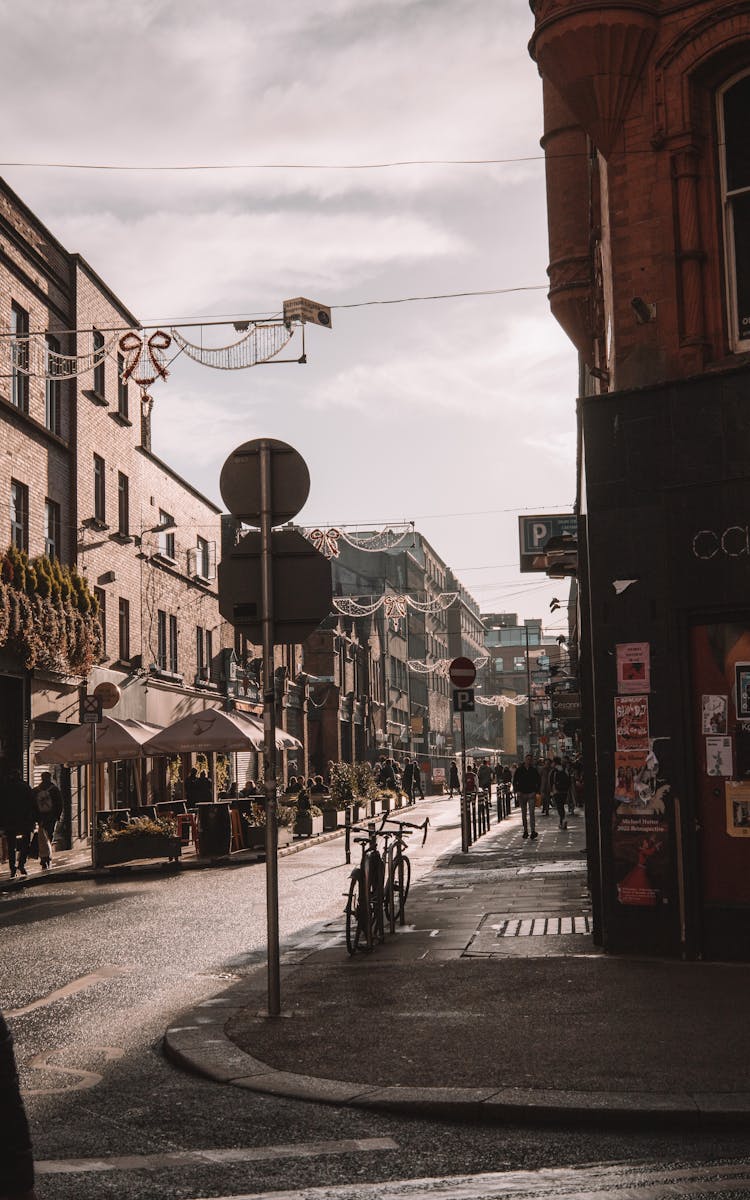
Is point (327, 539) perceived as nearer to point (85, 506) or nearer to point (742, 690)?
point (85, 506)

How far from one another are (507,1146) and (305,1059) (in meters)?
1.76

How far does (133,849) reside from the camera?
23.4 meters

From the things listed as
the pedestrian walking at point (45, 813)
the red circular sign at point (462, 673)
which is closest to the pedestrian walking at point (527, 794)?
the red circular sign at point (462, 673)

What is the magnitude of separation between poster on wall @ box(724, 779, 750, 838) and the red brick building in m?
0.02

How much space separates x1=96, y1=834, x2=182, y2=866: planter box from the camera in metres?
23.2

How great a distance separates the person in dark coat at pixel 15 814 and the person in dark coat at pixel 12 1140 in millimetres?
19401

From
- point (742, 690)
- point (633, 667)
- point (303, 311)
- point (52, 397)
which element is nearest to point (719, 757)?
point (742, 690)

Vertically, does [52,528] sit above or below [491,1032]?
above

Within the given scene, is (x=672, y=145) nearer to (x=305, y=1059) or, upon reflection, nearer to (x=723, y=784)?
(x=723, y=784)

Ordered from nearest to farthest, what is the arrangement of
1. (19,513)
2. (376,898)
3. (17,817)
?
(376,898), (17,817), (19,513)

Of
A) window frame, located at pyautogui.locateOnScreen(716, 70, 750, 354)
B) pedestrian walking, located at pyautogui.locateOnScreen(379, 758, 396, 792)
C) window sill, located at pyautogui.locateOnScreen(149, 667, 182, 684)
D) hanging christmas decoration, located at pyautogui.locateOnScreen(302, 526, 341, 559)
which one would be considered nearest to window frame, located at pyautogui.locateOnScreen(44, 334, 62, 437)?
window sill, located at pyautogui.locateOnScreen(149, 667, 182, 684)

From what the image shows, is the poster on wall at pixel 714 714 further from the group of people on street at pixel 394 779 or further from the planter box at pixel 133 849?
the group of people on street at pixel 394 779

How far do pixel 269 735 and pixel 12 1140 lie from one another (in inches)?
233

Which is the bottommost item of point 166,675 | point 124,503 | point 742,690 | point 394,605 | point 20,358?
point 742,690
